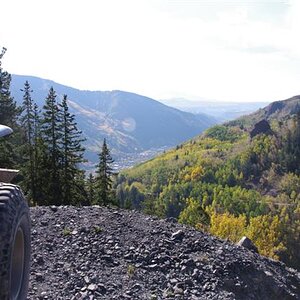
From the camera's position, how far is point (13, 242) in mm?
5344

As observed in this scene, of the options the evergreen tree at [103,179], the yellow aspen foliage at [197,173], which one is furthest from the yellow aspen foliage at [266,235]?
the yellow aspen foliage at [197,173]

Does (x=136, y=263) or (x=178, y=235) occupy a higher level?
(x=178, y=235)

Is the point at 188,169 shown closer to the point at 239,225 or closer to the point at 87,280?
the point at 239,225

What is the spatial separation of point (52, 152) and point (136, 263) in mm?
26460

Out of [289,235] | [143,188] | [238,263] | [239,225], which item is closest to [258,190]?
[143,188]

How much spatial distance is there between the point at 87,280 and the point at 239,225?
79.6 m

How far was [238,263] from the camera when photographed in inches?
523

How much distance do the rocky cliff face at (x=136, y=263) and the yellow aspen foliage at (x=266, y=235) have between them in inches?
2832

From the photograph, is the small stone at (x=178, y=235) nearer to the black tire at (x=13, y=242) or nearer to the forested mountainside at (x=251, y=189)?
the black tire at (x=13, y=242)

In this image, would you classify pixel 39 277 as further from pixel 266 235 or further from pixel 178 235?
pixel 266 235

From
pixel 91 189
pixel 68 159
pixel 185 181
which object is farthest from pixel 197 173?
pixel 68 159

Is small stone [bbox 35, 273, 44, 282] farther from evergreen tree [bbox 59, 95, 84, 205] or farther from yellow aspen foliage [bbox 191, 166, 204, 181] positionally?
yellow aspen foliage [bbox 191, 166, 204, 181]

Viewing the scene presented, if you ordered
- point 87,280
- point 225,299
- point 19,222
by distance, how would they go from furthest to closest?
point 225,299
point 87,280
point 19,222

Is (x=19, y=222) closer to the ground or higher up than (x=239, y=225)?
higher up
